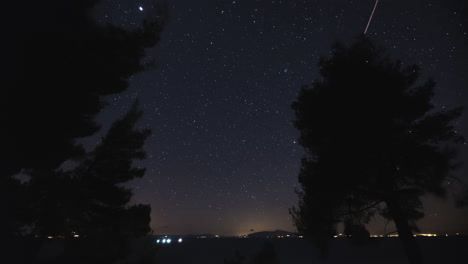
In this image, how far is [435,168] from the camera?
32.1 ft

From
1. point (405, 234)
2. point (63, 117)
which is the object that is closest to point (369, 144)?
point (405, 234)

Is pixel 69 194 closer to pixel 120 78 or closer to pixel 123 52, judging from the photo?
pixel 120 78

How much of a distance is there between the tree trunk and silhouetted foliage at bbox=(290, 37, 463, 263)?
0.10 ft

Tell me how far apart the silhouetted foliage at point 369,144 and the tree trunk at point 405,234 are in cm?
3

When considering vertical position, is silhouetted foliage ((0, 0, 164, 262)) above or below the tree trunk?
above

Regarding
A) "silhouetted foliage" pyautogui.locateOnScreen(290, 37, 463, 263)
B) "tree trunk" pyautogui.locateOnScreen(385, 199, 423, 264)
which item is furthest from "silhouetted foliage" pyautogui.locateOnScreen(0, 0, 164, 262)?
"tree trunk" pyautogui.locateOnScreen(385, 199, 423, 264)

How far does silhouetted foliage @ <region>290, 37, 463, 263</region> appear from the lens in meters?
9.79

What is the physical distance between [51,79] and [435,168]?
12.2 m

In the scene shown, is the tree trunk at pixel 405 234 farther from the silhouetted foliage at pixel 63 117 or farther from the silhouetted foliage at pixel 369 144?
the silhouetted foliage at pixel 63 117

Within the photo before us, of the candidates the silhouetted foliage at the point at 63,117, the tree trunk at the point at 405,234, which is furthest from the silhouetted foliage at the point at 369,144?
the silhouetted foliage at the point at 63,117

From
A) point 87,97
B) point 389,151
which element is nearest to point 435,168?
point 389,151

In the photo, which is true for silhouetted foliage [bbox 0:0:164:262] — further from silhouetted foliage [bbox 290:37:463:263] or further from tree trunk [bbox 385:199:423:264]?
tree trunk [bbox 385:199:423:264]

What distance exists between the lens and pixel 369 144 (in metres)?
9.88

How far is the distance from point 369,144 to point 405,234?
10.9 ft
